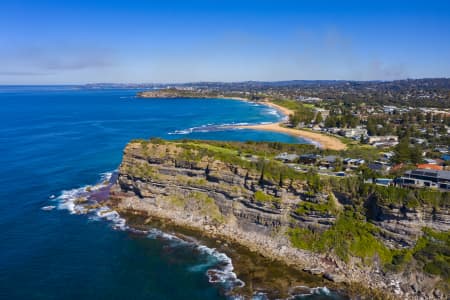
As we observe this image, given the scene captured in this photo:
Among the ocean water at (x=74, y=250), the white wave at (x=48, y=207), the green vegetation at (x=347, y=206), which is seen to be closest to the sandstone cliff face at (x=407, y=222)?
the green vegetation at (x=347, y=206)

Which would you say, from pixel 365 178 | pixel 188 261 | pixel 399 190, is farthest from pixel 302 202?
pixel 188 261

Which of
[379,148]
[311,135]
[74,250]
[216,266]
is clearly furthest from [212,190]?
[311,135]

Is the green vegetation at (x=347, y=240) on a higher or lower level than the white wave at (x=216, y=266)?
higher

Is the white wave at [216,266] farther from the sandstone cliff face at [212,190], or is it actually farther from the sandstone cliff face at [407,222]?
the sandstone cliff face at [407,222]

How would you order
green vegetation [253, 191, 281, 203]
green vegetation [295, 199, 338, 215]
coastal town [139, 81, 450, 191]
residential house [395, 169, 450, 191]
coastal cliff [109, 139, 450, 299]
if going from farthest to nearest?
green vegetation [253, 191, 281, 203]
coastal town [139, 81, 450, 191]
green vegetation [295, 199, 338, 215]
residential house [395, 169, 450, 191]
coastal cliff [109, 139, 450, 299]

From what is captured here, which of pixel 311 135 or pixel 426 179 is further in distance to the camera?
pixel 311 135

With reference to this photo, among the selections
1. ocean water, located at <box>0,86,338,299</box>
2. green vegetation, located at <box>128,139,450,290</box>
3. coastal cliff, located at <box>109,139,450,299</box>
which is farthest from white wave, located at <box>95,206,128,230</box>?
green vegetation, located at <box>128,139,450,290</box>

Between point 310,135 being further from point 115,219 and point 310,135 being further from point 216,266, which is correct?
point 216,266

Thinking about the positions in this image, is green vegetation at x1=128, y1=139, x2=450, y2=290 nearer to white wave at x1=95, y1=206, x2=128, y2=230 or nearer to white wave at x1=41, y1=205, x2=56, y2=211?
white wave at x1=95, y1=206, x2=128, y2=230

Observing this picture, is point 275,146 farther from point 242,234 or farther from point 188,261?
point 188,261
